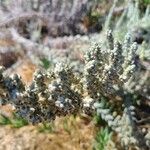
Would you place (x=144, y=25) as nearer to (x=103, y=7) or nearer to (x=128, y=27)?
(x=128, y=27)

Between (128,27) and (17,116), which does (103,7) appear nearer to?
(128,27)

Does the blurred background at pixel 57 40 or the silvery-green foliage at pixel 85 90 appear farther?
the blurred background at pixel 57 40

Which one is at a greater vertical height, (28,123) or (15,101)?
(15,101)

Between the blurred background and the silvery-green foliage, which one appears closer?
the silvery-green foliage

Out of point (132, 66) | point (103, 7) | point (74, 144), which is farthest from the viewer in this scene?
point (103, 7)

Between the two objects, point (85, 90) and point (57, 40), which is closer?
point (85, 90)

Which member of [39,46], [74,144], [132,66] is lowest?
[74,144]

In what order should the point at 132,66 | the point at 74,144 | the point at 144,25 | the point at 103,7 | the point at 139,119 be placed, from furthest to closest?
the point at 103,7 → the point at 144,25 → the point at 139,119 → the point at 74,144 → the point at 132,66

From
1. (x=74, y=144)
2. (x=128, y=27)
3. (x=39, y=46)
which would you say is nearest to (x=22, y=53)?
(x=39, y=46)

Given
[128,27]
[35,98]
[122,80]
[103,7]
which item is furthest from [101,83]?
[103,7]

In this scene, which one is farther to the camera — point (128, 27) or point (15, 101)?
point (128, 27)
